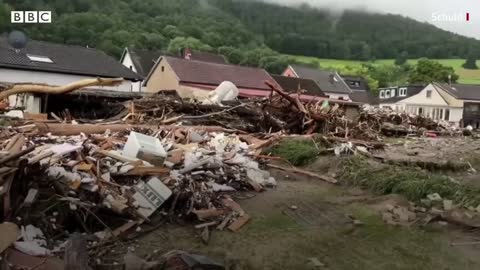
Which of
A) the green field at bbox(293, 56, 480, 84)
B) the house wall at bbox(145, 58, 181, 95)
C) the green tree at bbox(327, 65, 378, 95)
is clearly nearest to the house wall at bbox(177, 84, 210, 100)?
the house wall at bbox(145, 58, 181, 95)

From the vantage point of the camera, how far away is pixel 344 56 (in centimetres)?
7812

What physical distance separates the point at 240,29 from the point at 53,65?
39.5m

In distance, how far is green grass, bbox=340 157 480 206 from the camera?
5.62 metres

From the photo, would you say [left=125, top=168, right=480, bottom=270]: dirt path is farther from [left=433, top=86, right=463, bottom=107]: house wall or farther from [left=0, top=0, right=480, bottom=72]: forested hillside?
[left=433, top=86, right=463, bottom=107]: house wall

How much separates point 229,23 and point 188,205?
2288 inches

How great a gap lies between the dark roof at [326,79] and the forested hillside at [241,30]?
5939 mm

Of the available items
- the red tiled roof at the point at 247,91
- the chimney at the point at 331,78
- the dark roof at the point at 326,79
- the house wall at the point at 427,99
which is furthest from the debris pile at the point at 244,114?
the chimney at the point at 331,78

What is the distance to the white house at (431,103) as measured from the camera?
154 ft

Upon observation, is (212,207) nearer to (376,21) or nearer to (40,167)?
(40,167)

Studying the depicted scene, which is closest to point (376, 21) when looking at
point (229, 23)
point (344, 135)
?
point (229, 23)

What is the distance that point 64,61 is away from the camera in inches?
977

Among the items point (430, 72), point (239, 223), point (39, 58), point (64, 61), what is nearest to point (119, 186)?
point (239, 223)

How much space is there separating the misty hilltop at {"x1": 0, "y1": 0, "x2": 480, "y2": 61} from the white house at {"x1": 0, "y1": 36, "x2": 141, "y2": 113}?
7793 millimetres

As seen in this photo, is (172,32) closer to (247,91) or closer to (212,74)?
(212,74)
